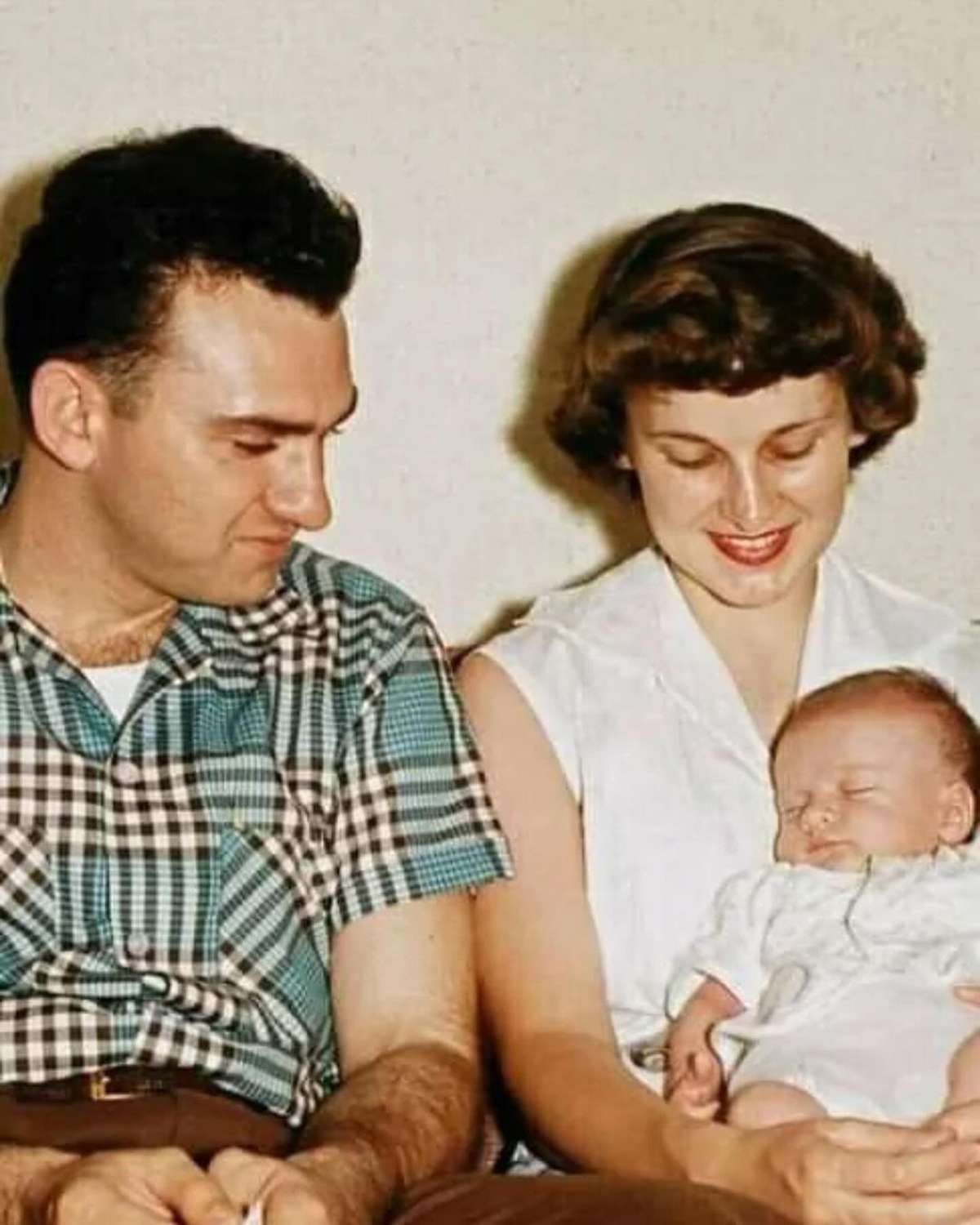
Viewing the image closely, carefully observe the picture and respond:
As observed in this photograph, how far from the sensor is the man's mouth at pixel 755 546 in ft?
7.09

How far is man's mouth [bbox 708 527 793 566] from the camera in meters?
2.16

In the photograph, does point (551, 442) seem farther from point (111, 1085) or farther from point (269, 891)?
point (111, 1085)

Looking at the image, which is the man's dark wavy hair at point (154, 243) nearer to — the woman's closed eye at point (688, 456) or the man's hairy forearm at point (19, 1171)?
the woman's closed eye at point (688, 456)

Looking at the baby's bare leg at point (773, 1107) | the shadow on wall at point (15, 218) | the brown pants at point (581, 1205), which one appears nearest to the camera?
the brown pants at point (581, 1205)

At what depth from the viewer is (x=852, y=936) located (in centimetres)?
203

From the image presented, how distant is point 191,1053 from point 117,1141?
0.32 ft

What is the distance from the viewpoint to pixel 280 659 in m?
2.12

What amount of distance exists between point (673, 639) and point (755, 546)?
0.45 ft

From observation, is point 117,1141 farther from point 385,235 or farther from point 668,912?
point 385,235

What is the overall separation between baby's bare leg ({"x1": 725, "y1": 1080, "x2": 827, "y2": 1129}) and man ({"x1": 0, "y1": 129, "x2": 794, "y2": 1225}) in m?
0.23

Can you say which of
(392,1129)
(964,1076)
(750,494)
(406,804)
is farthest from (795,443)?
A: (392,1129)

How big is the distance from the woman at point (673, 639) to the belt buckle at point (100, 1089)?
1.08 feet

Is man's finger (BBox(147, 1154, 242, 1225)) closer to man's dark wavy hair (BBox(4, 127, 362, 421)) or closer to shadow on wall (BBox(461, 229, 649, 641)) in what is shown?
man's dark wavy hair (BBox(4, 127, 362, 421))

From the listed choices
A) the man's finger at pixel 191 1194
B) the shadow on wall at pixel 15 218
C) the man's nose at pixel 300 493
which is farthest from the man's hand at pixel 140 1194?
the shadow on wall at pixel 15 218
